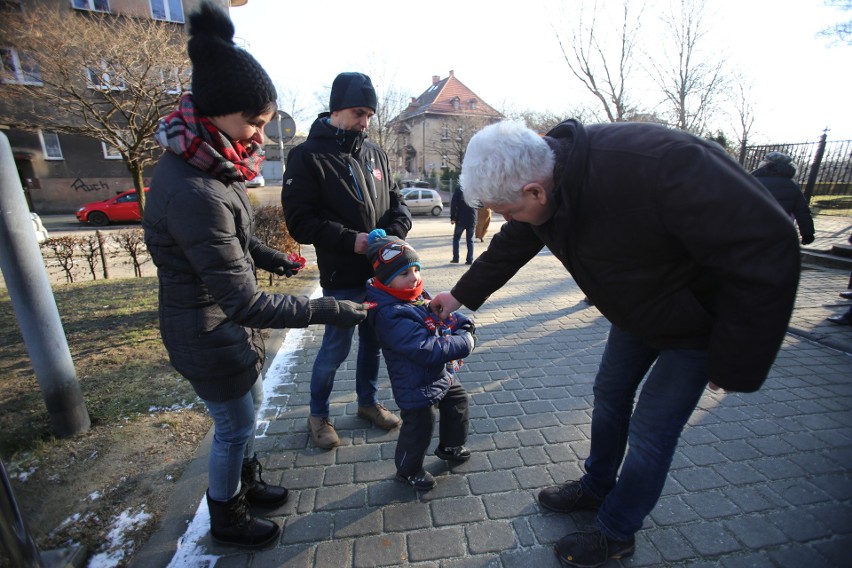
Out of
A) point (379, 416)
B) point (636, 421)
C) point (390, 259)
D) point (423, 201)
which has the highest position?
point (390, 259)

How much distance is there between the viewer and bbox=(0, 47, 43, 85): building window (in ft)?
20.0

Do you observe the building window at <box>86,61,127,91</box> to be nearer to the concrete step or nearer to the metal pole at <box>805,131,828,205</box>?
the concrete step

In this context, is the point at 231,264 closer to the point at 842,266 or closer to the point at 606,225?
the point at 606,225

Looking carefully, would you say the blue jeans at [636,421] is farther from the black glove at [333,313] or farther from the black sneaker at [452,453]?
the black glove at [333,313]

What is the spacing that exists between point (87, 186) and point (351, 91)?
81.7ft

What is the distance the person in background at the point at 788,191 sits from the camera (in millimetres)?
5410

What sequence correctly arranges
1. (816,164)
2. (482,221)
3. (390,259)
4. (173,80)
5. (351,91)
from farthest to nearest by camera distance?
(482,221)
(816,164)
(173,80)
(351,91)
(390,259)

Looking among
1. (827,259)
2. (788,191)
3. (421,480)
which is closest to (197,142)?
(421,480)

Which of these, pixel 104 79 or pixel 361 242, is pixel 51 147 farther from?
pixel 361 242

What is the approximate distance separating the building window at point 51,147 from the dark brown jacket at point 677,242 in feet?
86.3

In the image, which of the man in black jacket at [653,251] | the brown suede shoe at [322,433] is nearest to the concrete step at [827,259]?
the man in black jacket at [653,251]

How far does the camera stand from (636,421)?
184 centimetres

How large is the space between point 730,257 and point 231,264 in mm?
1651

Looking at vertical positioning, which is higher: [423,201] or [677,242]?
[677,242]
